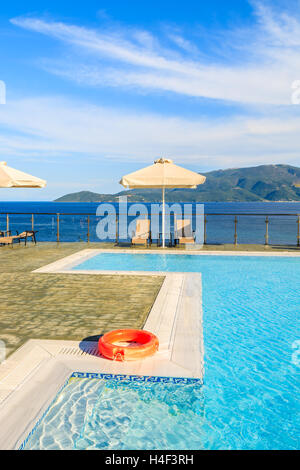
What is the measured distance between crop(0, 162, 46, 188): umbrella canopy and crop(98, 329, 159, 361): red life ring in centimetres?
655

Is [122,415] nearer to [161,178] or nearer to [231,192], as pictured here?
[161,178]

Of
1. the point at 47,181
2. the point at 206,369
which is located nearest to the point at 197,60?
the point at 47,181

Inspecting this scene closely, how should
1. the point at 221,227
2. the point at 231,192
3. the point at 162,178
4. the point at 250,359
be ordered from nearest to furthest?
the point at 250,359 → the point at 162,178 → the point at 221,227 → the point at 231,192

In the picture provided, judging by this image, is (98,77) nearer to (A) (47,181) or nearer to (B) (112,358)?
(A) (47,181)

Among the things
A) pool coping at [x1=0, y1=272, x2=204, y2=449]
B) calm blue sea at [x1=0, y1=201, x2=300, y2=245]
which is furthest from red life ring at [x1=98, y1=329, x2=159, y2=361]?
calm blue sea at [x1=0, y1=201, x2=300, y2=245]

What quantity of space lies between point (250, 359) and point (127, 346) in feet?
4.16

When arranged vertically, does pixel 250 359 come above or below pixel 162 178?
below

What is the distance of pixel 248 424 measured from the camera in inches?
99.3

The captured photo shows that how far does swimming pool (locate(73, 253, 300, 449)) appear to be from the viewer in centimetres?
245

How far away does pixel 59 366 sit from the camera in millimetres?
3035

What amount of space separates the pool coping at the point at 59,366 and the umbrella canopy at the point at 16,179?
6.21 m

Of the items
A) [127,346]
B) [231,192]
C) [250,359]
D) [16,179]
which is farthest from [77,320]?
[231,192]

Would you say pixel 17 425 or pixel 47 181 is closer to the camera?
pixel 17 425
